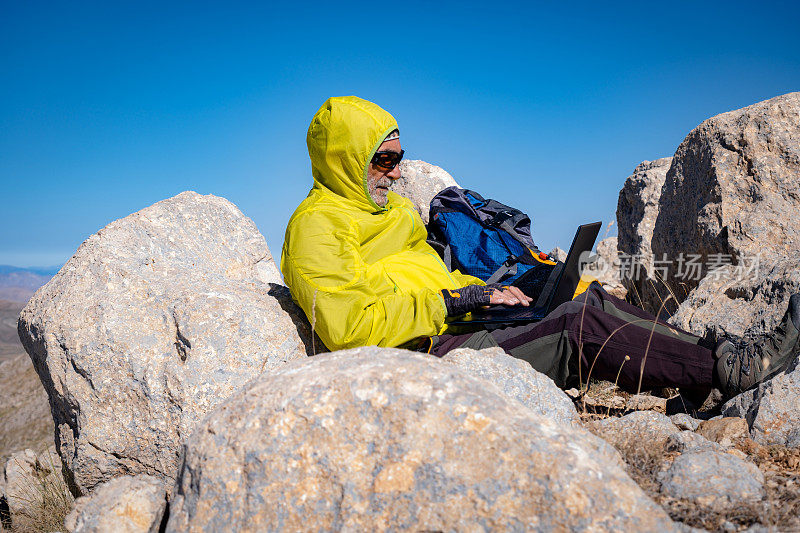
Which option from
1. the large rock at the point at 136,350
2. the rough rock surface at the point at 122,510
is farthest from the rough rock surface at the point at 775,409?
the rough rock surface at the point at 122,510

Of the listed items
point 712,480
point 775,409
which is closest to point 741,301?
point 775,409

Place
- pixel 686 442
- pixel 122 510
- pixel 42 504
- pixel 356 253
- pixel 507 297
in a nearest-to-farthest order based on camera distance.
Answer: pixel 122 510, pixel 686 442, pixel 356 253, pixel 507 297, pixel 42 504

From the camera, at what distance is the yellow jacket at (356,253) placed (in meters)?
4.27

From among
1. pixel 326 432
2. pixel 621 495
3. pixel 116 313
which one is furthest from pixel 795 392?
pixel 116 313

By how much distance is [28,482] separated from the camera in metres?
5.41

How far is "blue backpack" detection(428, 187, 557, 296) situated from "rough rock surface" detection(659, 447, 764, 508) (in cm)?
303

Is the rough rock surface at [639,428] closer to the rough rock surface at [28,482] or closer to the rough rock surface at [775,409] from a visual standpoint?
the rough rock surface at [775,409]

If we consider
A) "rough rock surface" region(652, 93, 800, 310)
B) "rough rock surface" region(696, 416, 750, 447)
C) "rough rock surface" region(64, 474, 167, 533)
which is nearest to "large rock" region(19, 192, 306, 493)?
"rough rock surface" region(64, 474, 167, 533)

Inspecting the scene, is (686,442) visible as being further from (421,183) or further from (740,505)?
(421,183)

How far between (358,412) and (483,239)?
4078mm

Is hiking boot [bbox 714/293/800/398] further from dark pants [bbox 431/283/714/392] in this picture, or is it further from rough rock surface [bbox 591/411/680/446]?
rough rock surface [bbox 591/411/680/446]

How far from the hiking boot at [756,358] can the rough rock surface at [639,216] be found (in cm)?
401

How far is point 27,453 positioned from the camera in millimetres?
6285

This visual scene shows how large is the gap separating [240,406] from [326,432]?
1.71ft
